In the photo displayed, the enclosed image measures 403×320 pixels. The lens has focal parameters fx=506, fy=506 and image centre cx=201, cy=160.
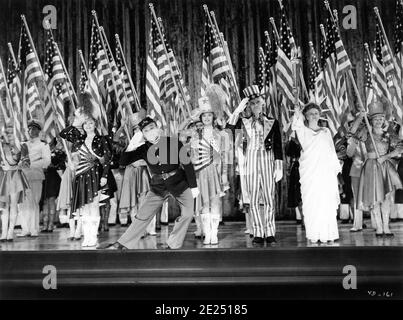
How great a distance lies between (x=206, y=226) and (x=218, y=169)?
0.57 metres

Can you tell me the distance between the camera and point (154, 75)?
6.16 meters

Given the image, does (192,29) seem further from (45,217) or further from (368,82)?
(45,217)

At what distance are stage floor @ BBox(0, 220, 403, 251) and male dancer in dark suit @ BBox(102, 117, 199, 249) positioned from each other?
0.16m

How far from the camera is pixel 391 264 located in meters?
4.15

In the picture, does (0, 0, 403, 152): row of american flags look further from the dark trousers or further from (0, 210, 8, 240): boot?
the dark trousers

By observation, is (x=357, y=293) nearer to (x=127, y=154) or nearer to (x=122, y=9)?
(x=127, y=154)

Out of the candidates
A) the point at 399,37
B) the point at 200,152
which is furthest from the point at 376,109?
the point at 200,152

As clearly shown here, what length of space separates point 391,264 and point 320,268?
576 mm

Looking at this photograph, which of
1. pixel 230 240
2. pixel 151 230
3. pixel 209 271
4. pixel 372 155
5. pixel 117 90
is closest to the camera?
pixel 209 271

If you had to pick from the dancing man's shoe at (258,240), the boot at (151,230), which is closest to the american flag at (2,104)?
the boot at (151,230)

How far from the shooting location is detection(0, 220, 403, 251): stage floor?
4.50 metres

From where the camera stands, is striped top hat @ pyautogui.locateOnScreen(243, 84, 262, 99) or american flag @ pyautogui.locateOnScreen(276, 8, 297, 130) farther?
american flag @ pyautogui.locateOnScreen(276, 8, 297, 130)

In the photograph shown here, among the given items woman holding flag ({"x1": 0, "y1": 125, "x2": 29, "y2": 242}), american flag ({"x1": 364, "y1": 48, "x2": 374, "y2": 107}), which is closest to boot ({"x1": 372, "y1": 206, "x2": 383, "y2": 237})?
american flag ({"x1": 364, "y1": 48, "x2": 374, "y2": 107})

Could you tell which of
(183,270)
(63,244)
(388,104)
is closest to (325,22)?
(388,104)
